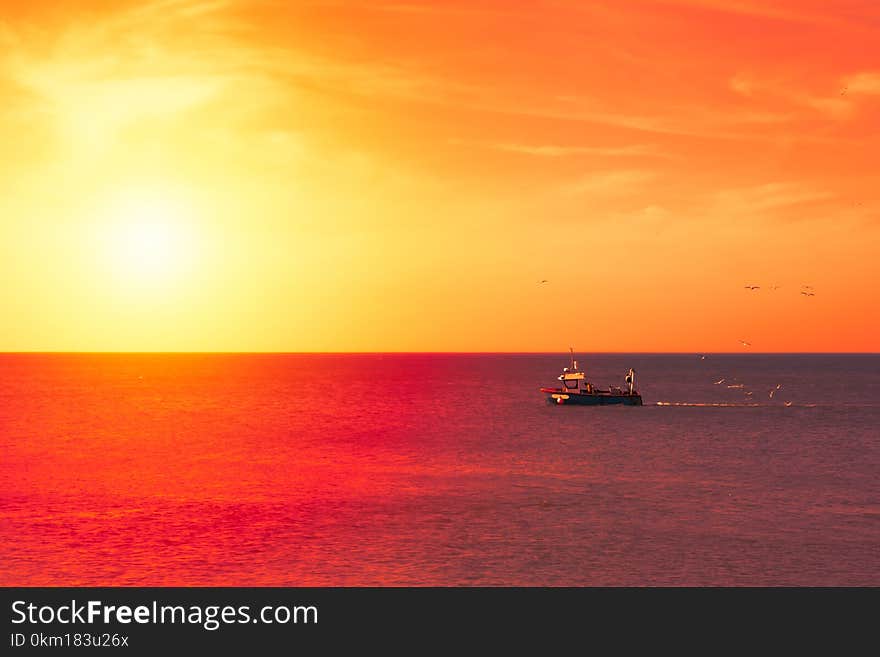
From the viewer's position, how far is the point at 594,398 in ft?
518

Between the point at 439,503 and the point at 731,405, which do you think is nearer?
the point at 439,503

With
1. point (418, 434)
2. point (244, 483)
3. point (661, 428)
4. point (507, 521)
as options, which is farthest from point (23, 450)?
point (661, 428)

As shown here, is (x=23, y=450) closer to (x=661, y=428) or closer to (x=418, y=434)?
(x=418, y=434)

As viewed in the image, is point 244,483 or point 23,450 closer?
point 244,483

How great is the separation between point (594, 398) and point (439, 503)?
335ft

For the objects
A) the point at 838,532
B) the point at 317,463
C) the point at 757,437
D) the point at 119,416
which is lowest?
the point at 838,532

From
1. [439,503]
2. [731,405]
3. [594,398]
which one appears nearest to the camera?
[439,503]

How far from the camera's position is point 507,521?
52094 millimetres
